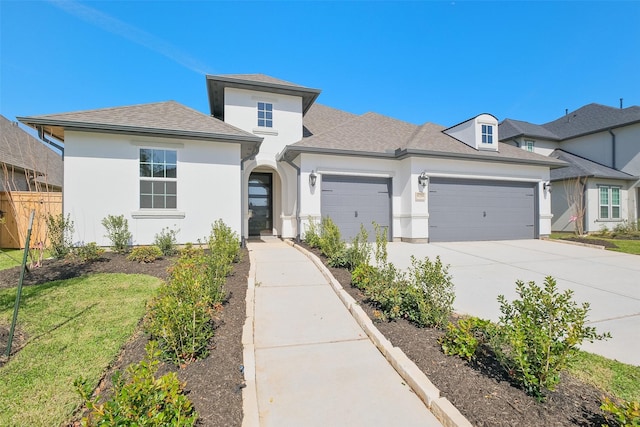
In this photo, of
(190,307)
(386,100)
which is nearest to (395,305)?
(190,307)

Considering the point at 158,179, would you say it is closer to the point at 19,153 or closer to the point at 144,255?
the point at 144,255

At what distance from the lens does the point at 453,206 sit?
1113 cm

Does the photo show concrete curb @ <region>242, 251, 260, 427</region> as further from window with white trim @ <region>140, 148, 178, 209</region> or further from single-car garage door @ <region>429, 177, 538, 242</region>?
single-car garage door @ <region>429, 177, 538, 242</region>

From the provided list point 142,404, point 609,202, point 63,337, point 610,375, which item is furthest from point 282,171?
point 609,202

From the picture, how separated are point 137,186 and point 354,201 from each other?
281 inches

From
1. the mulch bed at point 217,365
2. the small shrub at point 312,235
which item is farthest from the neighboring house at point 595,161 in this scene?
the mulch bed at point 217,365

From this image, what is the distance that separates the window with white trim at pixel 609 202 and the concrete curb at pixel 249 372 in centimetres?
2049

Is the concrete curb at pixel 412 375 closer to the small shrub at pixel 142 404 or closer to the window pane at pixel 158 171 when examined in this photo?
the small shrub at pixel 142 404

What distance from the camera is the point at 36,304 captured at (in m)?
4.26

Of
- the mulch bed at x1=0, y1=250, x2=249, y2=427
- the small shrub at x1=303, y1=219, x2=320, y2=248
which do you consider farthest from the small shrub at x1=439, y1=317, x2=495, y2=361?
the small shrub at x1=303, y1=219, x2=320, y2=248

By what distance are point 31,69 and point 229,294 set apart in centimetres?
1080

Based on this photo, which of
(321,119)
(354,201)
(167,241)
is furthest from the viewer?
(321,119)

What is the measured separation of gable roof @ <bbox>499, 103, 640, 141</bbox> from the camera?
1716 cm

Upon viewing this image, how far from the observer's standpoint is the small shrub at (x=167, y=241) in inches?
299
